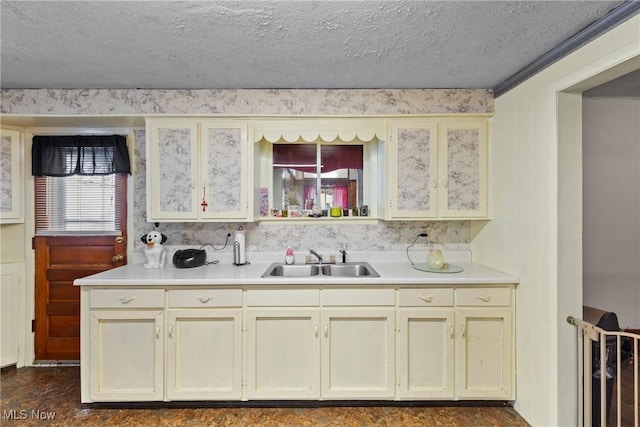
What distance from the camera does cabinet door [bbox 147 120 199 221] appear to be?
8.11 ft

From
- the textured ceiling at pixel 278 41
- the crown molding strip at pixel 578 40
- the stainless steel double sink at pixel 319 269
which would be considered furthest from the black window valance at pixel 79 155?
the crown molding strip at pixel 578 40

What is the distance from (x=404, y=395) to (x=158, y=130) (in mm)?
2695

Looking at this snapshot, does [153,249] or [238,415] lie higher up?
[153,249]

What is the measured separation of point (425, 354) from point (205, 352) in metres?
1.54

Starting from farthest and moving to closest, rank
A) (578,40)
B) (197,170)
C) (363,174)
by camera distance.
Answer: (363,174) < (197,170) < (578,40)

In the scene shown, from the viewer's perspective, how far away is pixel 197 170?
248 cm

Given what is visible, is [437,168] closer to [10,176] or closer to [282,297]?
[282,297]

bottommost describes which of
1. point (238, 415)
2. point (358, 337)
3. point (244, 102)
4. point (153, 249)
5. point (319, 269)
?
point (238, 415)

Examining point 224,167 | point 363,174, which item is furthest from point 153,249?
point 363,174

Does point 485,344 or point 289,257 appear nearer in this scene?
point 485,344

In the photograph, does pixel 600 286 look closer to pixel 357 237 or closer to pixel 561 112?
pixel 561 112

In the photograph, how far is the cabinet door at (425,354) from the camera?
2186 mm

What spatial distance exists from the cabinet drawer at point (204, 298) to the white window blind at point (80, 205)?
3.72ft

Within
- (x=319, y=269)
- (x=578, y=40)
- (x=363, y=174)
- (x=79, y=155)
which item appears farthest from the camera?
(x=363, y=174)
